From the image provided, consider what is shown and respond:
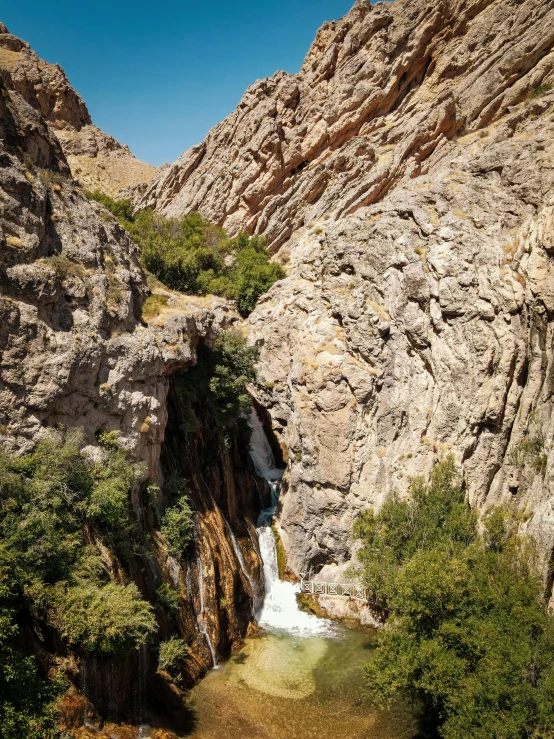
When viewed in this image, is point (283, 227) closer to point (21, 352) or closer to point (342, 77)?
point (342, 77)

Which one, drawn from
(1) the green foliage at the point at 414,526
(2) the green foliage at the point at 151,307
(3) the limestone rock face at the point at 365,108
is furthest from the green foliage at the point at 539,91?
(2) the green foliage at the point at 151,307

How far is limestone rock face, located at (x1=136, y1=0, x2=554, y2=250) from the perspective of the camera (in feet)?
125

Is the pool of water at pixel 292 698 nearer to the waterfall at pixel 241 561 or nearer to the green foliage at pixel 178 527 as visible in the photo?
the waterfall at pixel 241 561

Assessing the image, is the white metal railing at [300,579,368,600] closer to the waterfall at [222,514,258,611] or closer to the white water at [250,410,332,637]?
the white water at [250,410,332,637]

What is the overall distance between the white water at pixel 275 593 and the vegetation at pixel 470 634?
596cm

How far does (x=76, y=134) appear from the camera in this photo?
64.1 meters

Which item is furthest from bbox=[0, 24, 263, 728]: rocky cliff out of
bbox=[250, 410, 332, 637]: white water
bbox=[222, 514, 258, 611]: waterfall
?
bbox=[250, 410, 332, 637]: white water

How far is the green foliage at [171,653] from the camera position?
17.6 meters

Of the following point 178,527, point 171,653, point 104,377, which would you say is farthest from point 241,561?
point 104,377

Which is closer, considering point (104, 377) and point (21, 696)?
point (21, 696)

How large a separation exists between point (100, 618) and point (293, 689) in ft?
32.2

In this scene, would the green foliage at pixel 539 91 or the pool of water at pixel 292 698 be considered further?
the green foliage at pixel 539 91

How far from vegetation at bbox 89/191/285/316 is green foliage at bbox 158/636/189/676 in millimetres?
23605

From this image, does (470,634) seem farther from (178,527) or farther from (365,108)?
(365,108)
